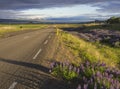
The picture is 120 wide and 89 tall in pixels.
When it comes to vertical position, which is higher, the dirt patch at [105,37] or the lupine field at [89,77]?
the lupine field at [89,77]

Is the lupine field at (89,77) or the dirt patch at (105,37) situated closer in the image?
the lupine field at (89,77)

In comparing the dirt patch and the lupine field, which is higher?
the lupine field

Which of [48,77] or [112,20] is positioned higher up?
[48,77]

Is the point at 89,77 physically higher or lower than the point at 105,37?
higher

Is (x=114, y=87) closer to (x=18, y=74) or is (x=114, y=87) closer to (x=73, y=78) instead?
(x=73, y=78)

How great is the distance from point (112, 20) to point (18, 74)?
10379cm

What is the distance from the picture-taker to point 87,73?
10398mm

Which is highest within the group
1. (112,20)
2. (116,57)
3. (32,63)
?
(32,63)

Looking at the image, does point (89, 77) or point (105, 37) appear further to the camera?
point (105, 37)

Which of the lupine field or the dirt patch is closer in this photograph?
the lupine field

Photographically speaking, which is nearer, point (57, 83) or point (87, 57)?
point (57, 83)

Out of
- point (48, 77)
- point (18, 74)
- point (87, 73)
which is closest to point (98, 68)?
point (87, 73)

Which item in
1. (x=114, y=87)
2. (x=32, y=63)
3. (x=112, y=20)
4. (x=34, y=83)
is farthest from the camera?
(x=112, y=20)

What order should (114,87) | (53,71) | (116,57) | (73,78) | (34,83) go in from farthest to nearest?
(116,57) → (53,71) → (73,78) → (34,83) → (114,87)
